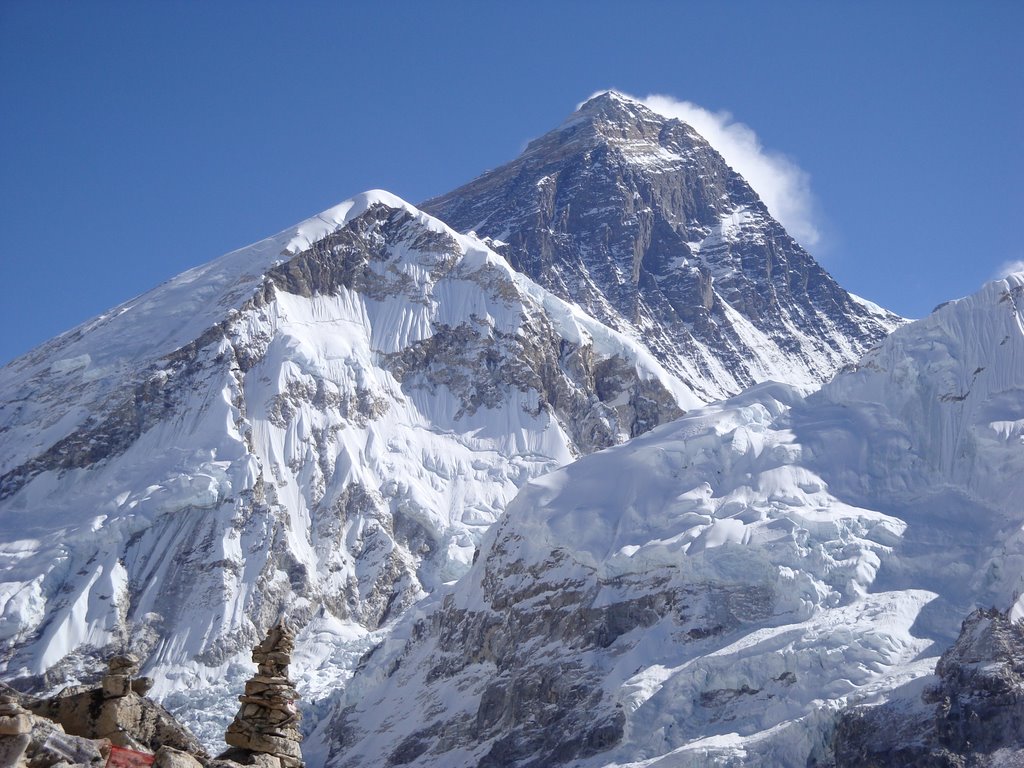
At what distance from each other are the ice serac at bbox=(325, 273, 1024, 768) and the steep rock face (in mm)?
335

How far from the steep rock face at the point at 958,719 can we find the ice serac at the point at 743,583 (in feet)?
1.10

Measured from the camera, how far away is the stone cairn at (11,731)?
16.9 m

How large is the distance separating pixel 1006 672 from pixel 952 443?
4629cm

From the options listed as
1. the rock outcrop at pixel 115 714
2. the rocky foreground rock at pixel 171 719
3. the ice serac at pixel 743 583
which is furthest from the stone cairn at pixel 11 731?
the ice serac at pixel 743 583

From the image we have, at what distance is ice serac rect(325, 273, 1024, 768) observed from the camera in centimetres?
11244

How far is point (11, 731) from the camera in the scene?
1688 centimetres

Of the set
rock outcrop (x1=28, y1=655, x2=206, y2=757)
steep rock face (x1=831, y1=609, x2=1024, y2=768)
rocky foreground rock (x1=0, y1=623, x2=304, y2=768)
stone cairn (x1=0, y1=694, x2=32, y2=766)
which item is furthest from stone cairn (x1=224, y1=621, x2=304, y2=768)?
steep rock face (x1=831, y1=609, x2=1024, y2=768)

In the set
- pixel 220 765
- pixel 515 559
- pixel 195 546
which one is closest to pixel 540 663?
pixel 515 559

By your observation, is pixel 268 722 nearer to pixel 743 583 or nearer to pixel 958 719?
pixel 958 719

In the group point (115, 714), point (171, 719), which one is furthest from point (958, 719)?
point (115, 714)

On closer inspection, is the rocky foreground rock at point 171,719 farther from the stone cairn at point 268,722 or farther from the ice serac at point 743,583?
the ice serac at point 743,583

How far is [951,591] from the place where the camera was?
12381 centimetres

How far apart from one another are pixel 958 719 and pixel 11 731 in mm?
90012

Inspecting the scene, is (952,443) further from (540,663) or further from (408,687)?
(408,687)
